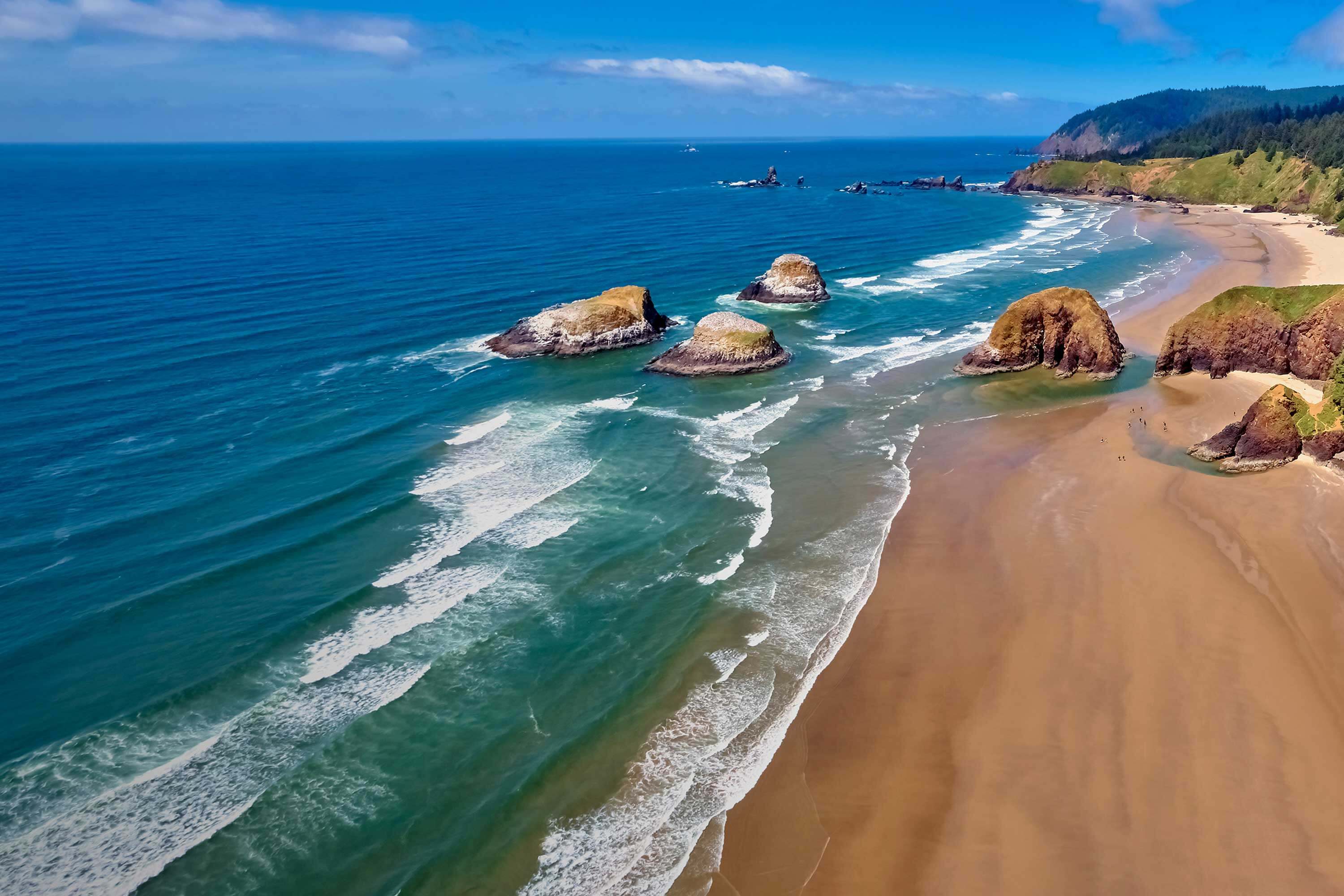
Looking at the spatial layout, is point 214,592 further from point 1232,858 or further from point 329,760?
point 1232,858

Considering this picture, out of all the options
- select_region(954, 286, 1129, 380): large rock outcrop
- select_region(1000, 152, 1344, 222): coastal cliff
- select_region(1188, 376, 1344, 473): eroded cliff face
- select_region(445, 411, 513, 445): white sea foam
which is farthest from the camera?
select_region(1000, 152, 1344, 222): coastal cliff

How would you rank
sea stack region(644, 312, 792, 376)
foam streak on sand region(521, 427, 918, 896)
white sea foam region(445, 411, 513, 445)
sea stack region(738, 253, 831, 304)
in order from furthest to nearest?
sea stack region(738, 253, 831, 304) < sea stack region(644, 312, 792, 376) < white sea foam region(445, 411, 513, 445) < foam streak on sand region(521, 427, 918, 896)

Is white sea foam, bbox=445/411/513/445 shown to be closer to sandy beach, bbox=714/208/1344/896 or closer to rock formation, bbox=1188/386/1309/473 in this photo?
sandy beach, bbox=714/208/1344/896

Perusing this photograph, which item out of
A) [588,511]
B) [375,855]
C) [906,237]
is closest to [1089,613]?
[588,511]

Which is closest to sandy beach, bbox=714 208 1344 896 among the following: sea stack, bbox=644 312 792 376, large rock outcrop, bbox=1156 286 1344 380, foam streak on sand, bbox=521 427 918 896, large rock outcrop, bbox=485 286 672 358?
foam streak on sand, bbox=521 427 918 896

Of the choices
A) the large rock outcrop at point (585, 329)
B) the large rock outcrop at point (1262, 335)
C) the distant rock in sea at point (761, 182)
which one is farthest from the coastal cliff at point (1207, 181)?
the large rock outcrop at point (585, 329)

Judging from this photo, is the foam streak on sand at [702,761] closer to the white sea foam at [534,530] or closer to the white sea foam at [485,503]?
the white sea foam at [534,530]

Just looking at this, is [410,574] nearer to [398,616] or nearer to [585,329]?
[398,616]
